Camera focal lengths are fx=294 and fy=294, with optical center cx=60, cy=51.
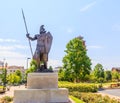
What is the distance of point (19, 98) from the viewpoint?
551 inches

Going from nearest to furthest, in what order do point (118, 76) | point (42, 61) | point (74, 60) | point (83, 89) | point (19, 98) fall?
1. point (19, 98)
2. point (42, 61)
3. point (83, 89)
4. point (74, 60)
5. point (118, 76)

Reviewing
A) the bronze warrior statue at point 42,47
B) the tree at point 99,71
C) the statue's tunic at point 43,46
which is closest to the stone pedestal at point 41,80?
the bronze warrior statue at point 42,47

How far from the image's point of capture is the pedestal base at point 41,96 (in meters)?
14.0

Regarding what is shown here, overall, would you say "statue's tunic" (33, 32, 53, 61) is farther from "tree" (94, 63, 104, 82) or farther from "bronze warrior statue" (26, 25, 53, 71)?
"tree" (94, 63, 104, 82)

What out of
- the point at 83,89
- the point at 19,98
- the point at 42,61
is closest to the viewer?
the point at 19,98

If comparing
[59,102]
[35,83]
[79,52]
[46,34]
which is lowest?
[59,102]

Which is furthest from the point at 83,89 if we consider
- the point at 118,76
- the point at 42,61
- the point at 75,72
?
the point at 118,76

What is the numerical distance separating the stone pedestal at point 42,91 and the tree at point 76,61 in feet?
124

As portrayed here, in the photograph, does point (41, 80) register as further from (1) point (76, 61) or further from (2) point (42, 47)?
(1) point (76, 61)

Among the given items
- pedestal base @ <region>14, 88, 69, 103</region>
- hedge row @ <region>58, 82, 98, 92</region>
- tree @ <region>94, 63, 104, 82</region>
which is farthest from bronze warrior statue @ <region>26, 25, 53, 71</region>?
tree @ <region>94, 63, 104, 82</region>

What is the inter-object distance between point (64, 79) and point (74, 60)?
400 cm

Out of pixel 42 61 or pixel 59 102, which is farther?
pixel 42 61

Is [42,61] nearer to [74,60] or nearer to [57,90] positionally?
[57,90]

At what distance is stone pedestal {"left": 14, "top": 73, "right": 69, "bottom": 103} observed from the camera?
14.0 meters
